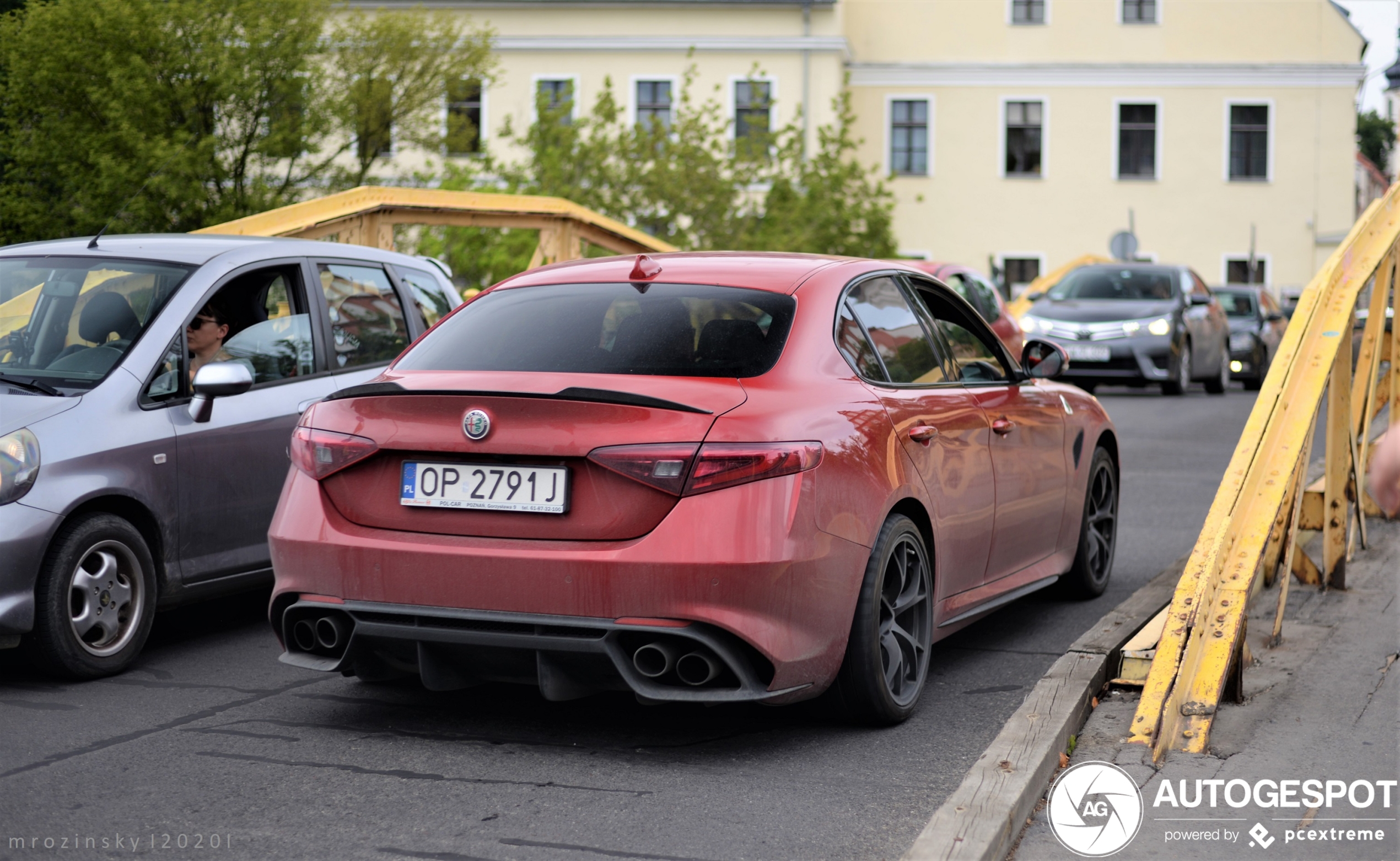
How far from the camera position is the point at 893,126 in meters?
45.8

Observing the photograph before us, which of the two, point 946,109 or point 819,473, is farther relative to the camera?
point 946,109

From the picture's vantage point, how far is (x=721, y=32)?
43.3 m

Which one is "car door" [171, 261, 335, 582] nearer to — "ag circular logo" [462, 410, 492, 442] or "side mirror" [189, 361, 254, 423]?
"side mirror" [189, 361, 254, 423]

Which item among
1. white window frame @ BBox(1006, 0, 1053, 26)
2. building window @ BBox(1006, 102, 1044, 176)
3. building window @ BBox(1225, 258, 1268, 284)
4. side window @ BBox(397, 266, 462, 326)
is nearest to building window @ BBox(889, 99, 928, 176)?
building window @ BBox(1006, 102, 1044, 176)

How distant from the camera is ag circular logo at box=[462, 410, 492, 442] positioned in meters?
4.44

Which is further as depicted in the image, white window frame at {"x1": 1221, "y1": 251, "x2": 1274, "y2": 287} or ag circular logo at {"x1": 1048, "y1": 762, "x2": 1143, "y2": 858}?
white window frame at {"x1": 1221, "y1": 251, "x2": 1274, "y2": 287}

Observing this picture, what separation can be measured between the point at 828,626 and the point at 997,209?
140ft

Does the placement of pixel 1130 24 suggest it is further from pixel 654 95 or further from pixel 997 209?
pixel 654 95

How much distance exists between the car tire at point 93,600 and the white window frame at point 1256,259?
142 ft

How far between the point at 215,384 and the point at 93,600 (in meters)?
0.88

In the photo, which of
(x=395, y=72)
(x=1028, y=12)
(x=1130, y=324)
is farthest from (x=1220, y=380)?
(x=1028, y=12)

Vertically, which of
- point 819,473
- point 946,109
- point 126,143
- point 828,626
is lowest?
point 828,626

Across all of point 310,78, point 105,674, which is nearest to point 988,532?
point 105,674

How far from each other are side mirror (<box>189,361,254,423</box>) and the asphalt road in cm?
95
